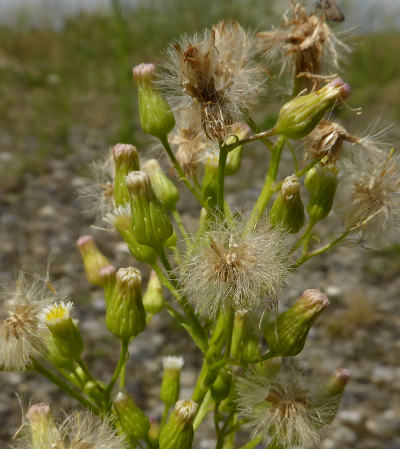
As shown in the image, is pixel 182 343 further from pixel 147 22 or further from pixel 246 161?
pixel 147 22

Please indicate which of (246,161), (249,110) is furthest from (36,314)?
(246,161)

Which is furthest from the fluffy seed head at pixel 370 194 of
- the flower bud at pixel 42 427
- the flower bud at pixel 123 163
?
the flower bud at pixel 42 427

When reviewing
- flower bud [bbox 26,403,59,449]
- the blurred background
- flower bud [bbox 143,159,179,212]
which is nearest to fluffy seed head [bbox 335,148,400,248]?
the blurred background

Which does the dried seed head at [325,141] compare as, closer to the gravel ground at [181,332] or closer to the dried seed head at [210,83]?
the dried seed head at [210,83]

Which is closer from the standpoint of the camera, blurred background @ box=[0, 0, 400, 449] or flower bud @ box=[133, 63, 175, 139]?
flower bud @ box=[133, 63, 175, 139]

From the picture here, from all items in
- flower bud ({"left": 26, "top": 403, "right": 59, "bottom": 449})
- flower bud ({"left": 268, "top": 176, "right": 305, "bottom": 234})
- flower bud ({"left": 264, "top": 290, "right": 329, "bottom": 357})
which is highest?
flower bud ({"left": 268, "top": 176, "right": 305, "bottom": 234})

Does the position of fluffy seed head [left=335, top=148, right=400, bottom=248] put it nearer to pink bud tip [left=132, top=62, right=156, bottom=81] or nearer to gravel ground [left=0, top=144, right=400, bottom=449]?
pink bud tip [left=132, top=62, right=156, bottom=81]

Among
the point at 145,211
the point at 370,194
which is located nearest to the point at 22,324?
the point at 145,211
